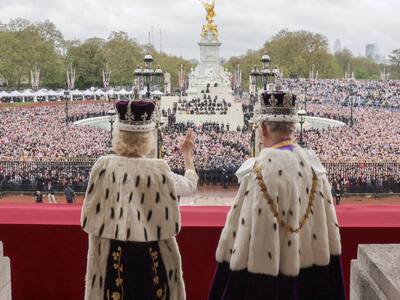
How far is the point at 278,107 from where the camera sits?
12.0 feet

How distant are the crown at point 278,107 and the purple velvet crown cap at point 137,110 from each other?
0.72 meters

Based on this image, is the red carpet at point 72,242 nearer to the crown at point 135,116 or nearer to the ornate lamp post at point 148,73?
the crown at point 135,116

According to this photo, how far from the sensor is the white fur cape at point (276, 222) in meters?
3.40

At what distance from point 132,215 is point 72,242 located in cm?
118

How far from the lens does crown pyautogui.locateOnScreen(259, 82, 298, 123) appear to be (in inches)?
143

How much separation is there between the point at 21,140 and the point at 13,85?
58639 millimetres

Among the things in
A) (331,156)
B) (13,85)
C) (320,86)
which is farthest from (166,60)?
(331,156)

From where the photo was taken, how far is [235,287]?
11.5 feet

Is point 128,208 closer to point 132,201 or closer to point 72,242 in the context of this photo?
point 132,201

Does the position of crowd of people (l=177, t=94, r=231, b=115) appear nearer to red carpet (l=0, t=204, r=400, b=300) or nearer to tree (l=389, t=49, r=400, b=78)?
red carpet (l=0, t=204, r=400, b=300)

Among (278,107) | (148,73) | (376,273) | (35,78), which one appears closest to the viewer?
(376,273)

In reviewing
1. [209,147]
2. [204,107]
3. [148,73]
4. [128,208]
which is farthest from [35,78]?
[128,208]

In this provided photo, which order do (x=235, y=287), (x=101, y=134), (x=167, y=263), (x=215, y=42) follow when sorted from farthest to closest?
1. (x=215, y=42)
2. (x=101, y=134)
3. (x=167, y=263)
4. (x=235, y=287)

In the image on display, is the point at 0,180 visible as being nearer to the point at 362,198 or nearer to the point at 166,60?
the point at 362,198
